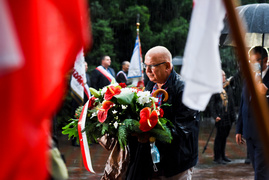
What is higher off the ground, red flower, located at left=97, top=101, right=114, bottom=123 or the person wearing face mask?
red flower, located at left=97, top=101, right=114, bottom=123

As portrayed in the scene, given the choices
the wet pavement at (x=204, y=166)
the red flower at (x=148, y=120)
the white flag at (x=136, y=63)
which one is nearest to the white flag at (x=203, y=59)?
the red flower at (x=148, y=120)

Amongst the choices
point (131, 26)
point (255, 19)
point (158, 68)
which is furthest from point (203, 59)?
point (131, 26)

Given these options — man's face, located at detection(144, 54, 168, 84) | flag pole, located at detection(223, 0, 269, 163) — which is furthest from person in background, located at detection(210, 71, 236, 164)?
flag pole, located at detection(223, 0, 269, 163)

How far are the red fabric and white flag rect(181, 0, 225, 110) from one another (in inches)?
28.7

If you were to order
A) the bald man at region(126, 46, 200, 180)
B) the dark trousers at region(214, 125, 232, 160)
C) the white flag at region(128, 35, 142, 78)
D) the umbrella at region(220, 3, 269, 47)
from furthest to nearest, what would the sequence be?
the white flag at region(128, 35, 142, 78)
the dark trousers at region(214, 125, 232, 160)
the umbrella at region(220, 3, 269, 47)
the bald man at region(126, 46, 200, 180)

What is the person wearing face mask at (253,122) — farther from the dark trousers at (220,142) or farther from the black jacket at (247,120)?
the dark trousers at (220,142)

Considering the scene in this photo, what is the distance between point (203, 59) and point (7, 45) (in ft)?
3.20

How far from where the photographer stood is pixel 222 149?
10484 millimetres

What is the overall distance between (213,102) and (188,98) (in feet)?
28.6

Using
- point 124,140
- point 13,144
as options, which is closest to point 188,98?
point 13,144

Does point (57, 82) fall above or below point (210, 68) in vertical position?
above

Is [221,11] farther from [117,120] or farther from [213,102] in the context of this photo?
[213,102]

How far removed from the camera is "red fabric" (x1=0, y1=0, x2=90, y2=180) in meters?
1.25

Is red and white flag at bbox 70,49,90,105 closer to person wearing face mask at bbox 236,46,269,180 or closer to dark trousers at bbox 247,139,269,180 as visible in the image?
person wearing face mask at bbox 236,46,269,180
